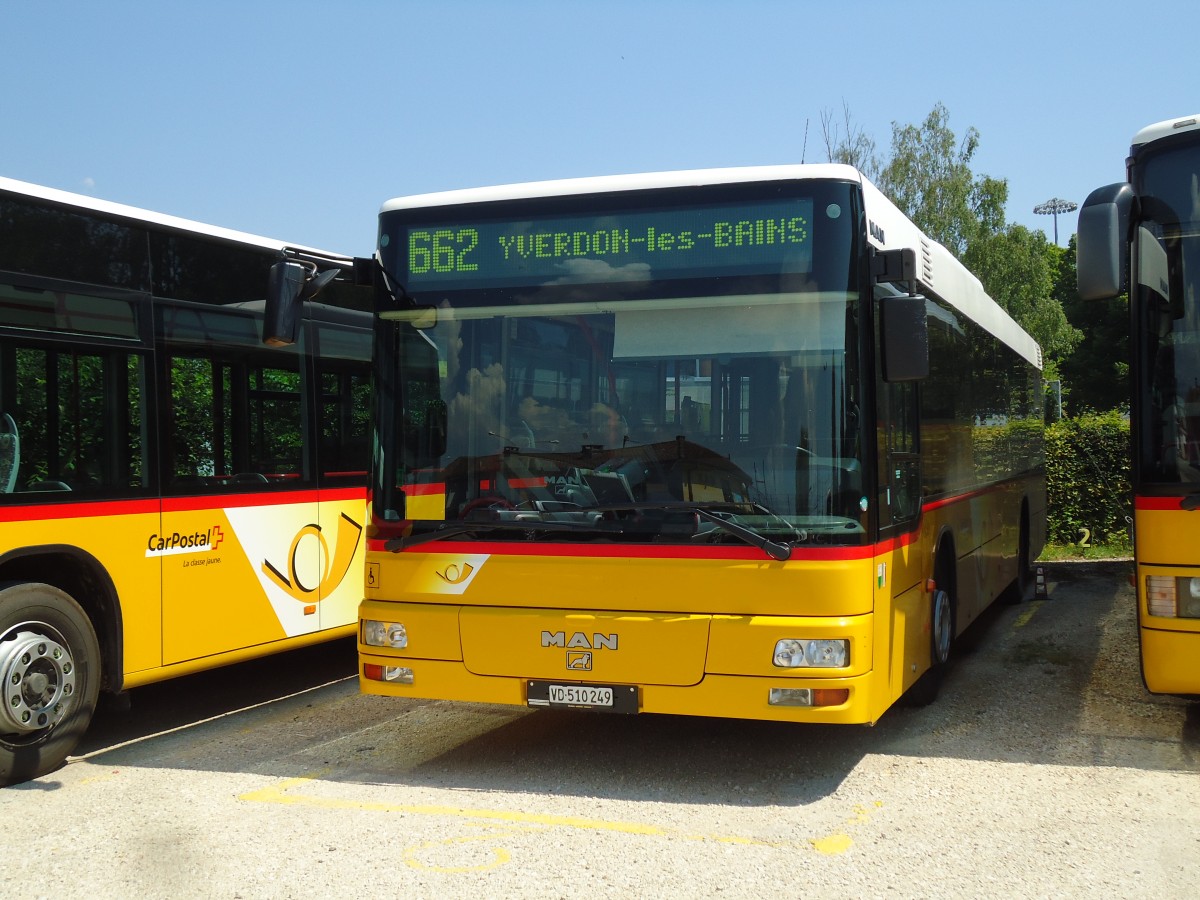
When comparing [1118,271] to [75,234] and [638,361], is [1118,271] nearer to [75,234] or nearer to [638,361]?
[638,361]

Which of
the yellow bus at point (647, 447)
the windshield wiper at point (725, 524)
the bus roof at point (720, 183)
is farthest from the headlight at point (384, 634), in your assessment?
the bus roof at point (720, 183)

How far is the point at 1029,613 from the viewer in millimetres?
12711

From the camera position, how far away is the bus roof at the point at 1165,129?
21.8 feet

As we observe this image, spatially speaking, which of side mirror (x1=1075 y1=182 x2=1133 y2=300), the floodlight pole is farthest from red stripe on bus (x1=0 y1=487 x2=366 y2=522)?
the floodlight pole

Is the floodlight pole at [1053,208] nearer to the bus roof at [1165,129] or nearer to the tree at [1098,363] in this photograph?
the tree at [1098,363]

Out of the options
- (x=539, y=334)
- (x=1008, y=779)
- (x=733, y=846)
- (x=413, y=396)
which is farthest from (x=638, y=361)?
(x=1008, y=779)

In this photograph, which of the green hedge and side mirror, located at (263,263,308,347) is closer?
side mirror, located at (263,263,308,347)

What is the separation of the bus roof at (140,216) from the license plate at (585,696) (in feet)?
9.03

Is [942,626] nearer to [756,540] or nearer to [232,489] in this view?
[756,540]

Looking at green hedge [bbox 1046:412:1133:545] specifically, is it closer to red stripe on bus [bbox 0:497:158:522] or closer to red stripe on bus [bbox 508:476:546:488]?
red stripe on bus [bbox 508:476:546:488]

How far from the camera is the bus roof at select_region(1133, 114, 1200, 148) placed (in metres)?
6.66

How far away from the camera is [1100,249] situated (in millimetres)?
6277

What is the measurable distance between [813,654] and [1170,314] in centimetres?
272

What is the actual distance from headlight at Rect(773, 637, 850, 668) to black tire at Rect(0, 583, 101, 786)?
3.89m
